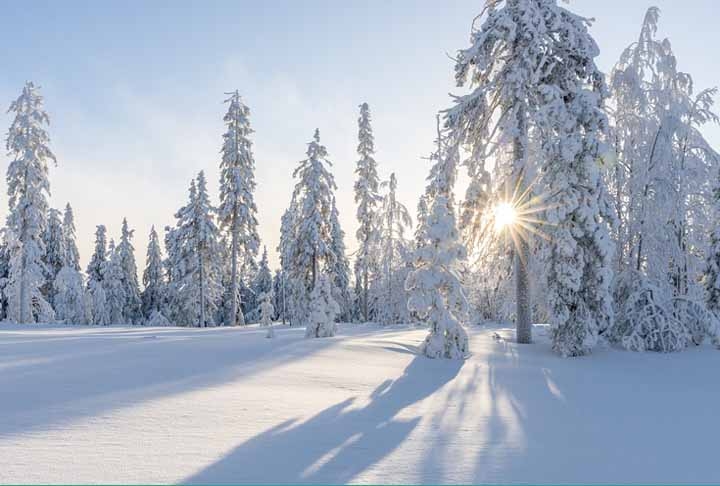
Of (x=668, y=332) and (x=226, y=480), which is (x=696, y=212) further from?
(x=226, y=480)

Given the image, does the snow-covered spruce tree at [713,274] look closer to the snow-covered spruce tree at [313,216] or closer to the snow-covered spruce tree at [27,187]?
the snow-covered spruce tree at [313,216]

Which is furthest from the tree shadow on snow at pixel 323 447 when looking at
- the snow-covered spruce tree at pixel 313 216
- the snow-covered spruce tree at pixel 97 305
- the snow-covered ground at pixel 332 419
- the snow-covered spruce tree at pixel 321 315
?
the snow-covered spruce tree at pixel 97 305

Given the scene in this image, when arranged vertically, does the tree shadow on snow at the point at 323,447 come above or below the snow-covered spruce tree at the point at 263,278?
below

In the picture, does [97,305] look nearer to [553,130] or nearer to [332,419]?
[553,130]

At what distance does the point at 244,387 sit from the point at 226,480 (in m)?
3.65

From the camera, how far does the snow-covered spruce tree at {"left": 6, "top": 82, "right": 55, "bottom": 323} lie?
29016 millimetres

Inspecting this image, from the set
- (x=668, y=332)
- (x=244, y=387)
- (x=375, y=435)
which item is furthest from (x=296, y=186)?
(x=375, y=435)

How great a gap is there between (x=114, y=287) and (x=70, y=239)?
7.52 metres

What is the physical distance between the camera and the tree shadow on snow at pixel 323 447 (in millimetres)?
3799

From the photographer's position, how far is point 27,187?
95.2 feet

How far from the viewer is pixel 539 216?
13.2 metres

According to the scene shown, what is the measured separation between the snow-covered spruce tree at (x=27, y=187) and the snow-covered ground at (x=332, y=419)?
23.2 m

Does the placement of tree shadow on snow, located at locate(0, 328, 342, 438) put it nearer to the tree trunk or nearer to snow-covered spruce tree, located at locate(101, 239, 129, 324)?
the tree trunk

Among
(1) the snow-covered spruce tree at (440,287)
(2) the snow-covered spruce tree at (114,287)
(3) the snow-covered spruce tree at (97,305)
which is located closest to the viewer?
(1) the snow-covered spruce tree at (440,287)
